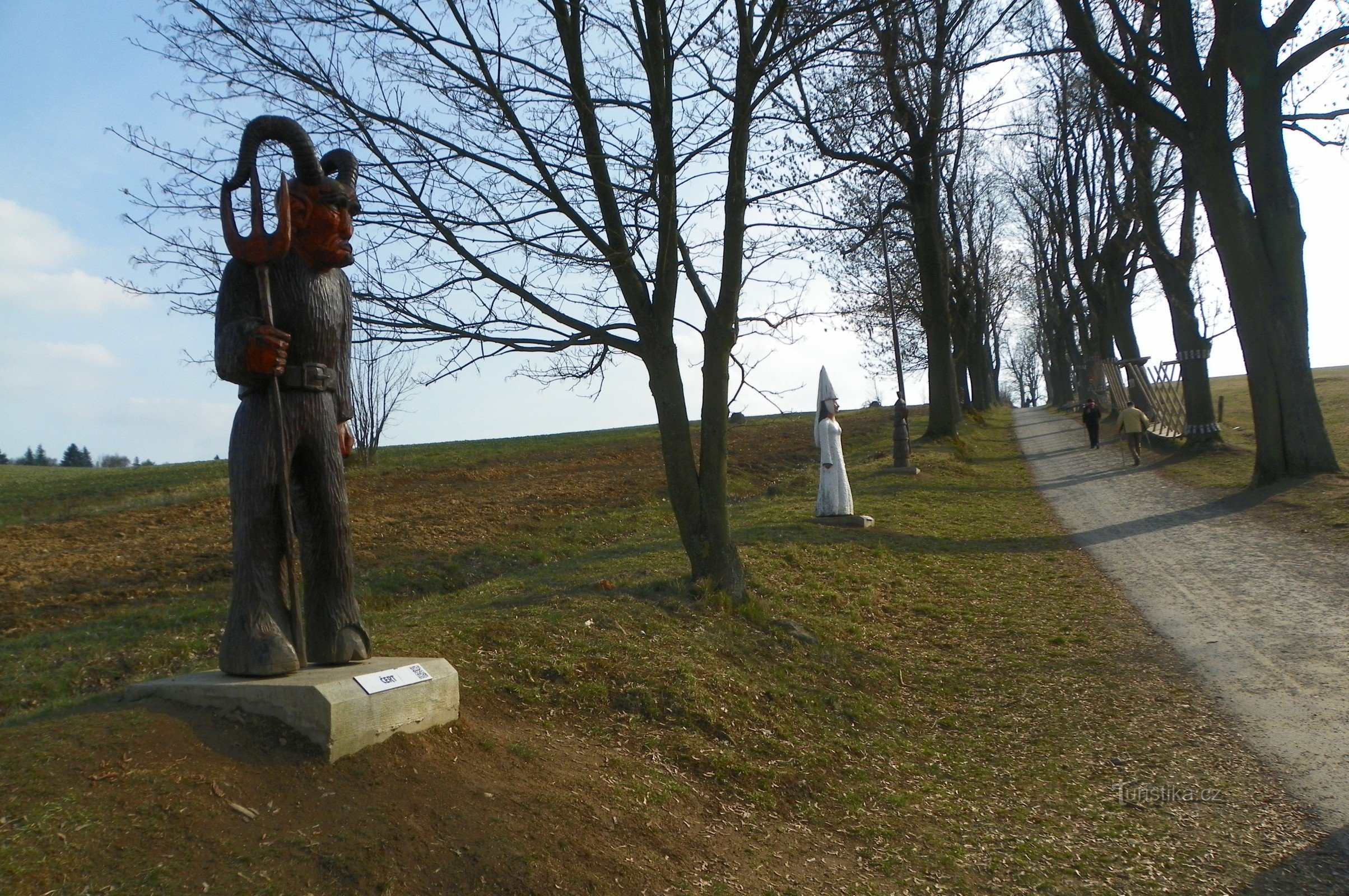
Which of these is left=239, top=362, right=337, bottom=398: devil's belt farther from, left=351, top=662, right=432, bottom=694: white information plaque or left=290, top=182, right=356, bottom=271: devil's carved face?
left=351, top=662, right=432, bottom=694: white information plaque

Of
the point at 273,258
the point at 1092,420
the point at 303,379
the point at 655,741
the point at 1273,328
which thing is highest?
the point at 273,258

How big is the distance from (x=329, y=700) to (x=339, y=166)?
2.80 metres

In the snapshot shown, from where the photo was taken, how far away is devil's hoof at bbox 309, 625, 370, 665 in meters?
5.16

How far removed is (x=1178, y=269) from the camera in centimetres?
2577

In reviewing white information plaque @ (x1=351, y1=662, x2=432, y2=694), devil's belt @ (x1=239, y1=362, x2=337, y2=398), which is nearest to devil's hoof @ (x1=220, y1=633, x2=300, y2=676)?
white information plaque @ (x1=351, y1=662, x2=432, y2=694)

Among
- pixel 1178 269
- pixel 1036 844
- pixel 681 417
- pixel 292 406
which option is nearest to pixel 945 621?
pixel 681 417

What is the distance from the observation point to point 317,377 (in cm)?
511

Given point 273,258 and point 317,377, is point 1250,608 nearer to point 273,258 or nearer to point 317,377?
point 317,377

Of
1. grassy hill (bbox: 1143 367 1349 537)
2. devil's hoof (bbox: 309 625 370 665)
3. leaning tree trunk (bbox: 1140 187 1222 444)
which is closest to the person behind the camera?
devil's hoof (bbox: 309 625 370 665)

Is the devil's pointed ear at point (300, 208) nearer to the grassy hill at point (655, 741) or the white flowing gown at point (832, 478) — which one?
the grassy hill at point (655, 741)

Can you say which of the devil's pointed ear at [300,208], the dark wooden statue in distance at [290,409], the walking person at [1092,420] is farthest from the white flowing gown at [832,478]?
the walking person at [1092,420]

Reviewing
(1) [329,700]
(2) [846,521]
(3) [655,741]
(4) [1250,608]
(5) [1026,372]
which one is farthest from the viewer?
(5) [1026,372]

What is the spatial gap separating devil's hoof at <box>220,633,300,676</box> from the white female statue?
391 inches

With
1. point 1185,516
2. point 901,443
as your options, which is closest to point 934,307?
point 901,443
